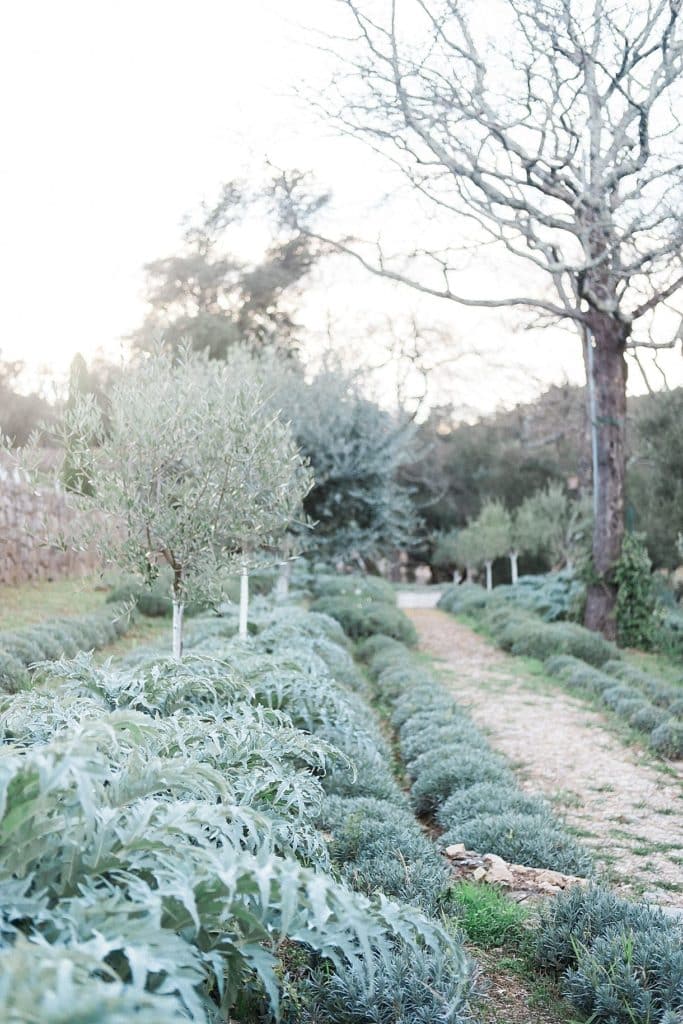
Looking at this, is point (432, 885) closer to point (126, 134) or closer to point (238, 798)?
point (238, 798)

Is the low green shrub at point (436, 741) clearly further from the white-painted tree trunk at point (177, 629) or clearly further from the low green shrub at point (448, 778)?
the white-painted tree trunk at point (177, 629)

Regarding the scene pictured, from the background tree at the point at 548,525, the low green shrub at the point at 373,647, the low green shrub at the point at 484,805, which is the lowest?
the low green shrub at the point at 373,647

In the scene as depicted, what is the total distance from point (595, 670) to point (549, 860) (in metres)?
7.67

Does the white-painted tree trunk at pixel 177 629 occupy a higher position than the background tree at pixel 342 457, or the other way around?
the background tree at pixel 342 457

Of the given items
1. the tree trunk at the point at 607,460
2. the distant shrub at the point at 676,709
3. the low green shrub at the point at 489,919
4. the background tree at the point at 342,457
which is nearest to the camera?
the low green shrub at the point at 489,919

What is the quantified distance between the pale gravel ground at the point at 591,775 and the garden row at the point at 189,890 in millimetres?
1789

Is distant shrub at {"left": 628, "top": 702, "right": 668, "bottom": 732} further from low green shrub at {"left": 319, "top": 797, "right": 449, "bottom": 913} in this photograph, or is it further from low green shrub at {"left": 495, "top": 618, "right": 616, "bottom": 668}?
→ low green shrub at {"left": 319, "top": 797, "right": 449, "bottom": 913}

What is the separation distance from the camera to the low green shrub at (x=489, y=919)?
12.8 feet

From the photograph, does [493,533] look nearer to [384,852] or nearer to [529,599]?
[529,599]

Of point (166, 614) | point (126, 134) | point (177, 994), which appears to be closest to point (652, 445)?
point (166, 614)

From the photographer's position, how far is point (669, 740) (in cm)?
818

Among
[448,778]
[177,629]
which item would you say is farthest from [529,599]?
[177,629]

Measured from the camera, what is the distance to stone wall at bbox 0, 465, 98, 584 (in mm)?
8297

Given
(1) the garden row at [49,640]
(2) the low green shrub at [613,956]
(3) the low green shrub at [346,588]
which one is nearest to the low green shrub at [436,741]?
(1) the garden row at [49,640]
